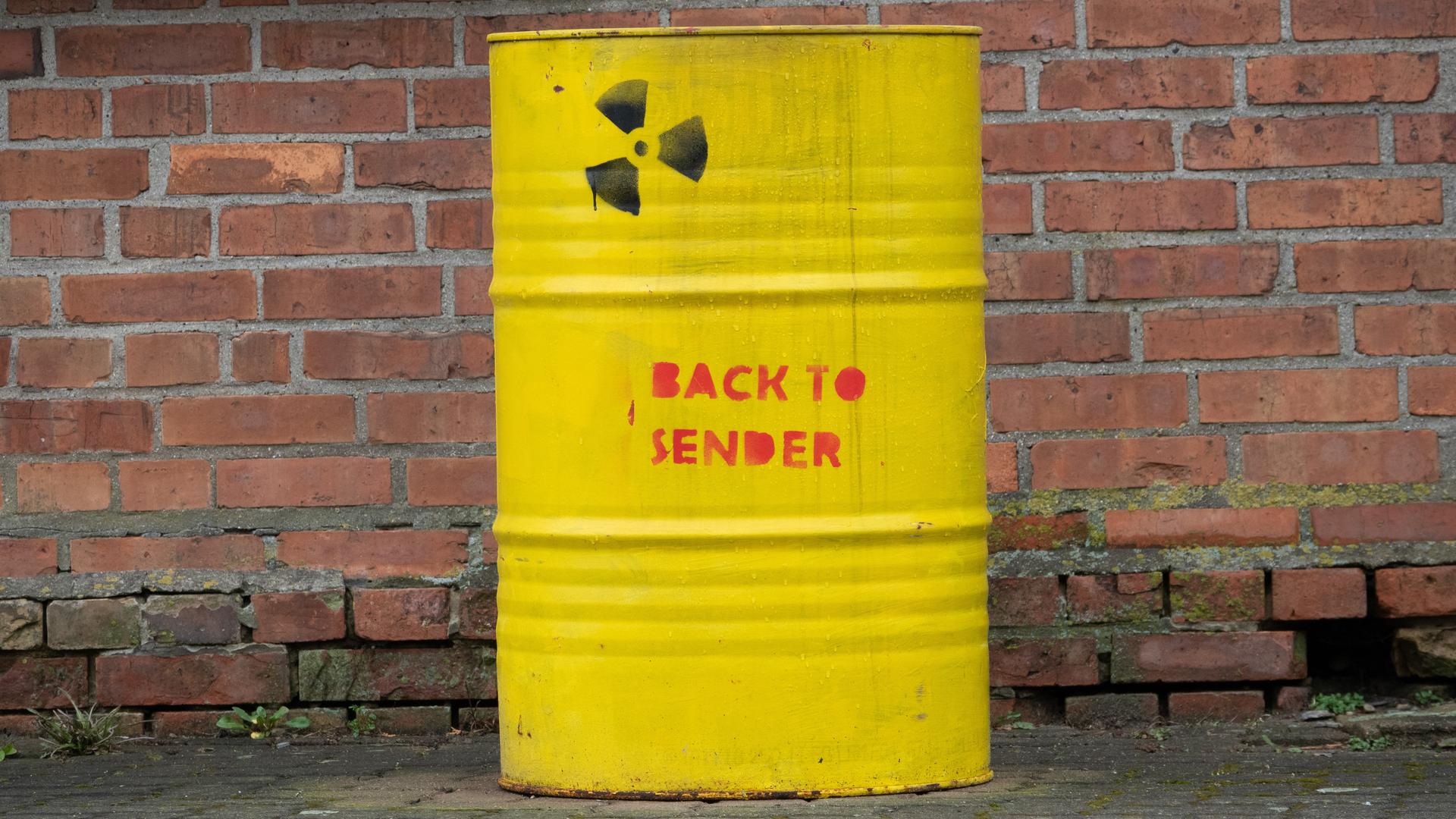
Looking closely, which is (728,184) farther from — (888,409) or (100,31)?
(100,31)

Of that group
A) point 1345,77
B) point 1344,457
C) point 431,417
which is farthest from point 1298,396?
point 431,417

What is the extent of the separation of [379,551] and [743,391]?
1.13m

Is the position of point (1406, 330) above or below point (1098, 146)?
below

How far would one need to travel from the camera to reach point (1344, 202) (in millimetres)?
3553

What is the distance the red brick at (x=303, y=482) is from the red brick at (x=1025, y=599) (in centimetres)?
122

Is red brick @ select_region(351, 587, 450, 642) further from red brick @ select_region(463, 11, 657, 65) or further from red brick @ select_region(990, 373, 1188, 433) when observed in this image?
red brick @ select_region(990, 373, 1188, 433)

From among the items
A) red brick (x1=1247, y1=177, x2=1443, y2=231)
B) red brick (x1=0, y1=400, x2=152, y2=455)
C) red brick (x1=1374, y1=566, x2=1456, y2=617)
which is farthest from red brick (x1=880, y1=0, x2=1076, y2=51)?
red brick (x1=0, y1=400, x2=152, y2=455)

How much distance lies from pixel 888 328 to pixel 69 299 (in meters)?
1.74

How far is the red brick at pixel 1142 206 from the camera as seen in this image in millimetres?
3562

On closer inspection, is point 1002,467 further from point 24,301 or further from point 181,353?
point 24,301

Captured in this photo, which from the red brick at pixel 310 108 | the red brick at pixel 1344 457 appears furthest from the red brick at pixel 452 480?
the red brick at pixel 1344 457

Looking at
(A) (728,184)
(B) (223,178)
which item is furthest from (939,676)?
(B) (223,178)

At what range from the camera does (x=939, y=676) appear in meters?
2.86

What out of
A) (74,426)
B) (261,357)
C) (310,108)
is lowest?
(74,426)
